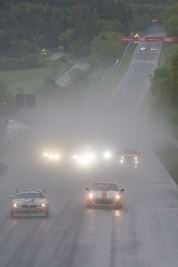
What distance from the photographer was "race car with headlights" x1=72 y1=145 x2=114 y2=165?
→ 68.3 m

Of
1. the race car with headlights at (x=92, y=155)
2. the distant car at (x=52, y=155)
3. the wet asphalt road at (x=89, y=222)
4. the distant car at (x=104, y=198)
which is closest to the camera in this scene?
the wet asphalt road at (x=89, y=222)

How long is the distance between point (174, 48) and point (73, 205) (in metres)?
171

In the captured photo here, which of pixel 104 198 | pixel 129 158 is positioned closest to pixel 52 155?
pixel 129 158

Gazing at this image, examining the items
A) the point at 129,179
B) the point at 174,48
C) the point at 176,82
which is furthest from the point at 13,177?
the point at 174,48

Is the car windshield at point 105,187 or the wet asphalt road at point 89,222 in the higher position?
the car windshield at point 105,187

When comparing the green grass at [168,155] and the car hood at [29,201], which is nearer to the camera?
the car hood at [29,201]

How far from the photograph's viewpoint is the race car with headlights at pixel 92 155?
6828 cm

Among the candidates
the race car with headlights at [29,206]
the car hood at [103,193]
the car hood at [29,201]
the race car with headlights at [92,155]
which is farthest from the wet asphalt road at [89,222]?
the race car with headlights at [92,155]

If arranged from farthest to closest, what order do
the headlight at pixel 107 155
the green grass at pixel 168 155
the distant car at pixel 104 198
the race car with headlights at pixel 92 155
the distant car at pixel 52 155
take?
the headlight at pixel 107 155, the distant car at pixel 52 155, the race car with headlights at pixel 92 155, the green grass at pixel 168 155, the distant car at pixel 104 198

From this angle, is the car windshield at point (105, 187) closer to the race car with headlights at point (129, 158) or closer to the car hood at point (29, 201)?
the car hood at point (29, 201)

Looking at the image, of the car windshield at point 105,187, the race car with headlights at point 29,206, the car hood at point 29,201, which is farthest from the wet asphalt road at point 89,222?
the car windshield at point 105,187

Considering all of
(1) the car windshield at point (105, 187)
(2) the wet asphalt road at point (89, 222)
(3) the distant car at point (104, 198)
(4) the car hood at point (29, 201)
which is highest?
(1) the car windshield at point (105, 187)

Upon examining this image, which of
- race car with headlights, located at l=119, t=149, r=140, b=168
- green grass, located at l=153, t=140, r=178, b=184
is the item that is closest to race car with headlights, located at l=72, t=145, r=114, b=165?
race car with headlights, located at l=119, t=149, r=140, b=168

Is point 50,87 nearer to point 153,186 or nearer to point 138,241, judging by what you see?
point 153,186
